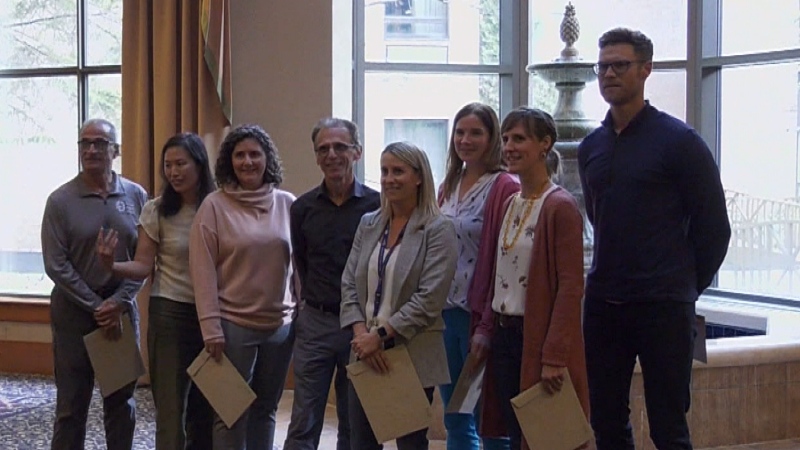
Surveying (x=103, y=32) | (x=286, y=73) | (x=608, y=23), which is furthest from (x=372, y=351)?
(x=103, y=32)

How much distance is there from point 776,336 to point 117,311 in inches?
107

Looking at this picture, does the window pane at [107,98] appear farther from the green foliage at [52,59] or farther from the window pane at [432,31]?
the window pane at [432,31]

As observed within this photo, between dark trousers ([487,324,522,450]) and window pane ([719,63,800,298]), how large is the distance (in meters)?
2.75

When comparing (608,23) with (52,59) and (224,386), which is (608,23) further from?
(224,386)

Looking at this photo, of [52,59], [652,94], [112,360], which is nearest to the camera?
[112,360]

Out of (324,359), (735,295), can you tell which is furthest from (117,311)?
(735,295)

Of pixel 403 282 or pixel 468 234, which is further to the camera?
pixel 468 234

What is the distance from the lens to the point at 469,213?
3.22 m

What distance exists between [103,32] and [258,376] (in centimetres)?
341

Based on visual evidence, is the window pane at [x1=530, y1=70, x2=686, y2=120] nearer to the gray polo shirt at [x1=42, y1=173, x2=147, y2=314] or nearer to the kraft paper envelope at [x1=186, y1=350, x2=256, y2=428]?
the gray polo shirt at [x1=42, y1=173, x2=147, y2=314]

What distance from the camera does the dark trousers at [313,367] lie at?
3213 millimetres

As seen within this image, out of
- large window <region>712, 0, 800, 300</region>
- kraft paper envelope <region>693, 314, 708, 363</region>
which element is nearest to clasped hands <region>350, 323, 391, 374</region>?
kraft paper envelope <region>693, 314, 708, 363</region>

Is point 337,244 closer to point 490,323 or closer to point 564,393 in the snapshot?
point 490,323

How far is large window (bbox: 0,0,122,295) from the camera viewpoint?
6129 mm
